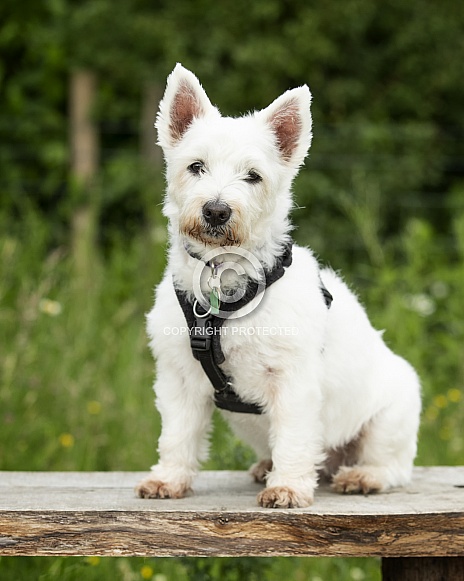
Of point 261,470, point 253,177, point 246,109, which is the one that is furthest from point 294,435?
point 246,109

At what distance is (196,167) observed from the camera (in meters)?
2.89

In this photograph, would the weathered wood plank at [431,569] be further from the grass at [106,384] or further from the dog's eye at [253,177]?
the dog's eye at [253,177]

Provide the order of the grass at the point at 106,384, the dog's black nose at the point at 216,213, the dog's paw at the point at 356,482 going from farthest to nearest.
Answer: the grass at the point at 106,384, the dog's paw at the point at 356,482, the dog's black nose at the point at 216,213

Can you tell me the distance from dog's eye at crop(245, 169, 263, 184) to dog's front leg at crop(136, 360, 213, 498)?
68 centimetres

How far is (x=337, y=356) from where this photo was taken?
10.5 feet

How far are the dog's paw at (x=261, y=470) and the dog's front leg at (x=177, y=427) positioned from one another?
38 cm

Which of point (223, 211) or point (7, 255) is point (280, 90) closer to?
point (7, 255)

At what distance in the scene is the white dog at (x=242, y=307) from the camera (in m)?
2.86

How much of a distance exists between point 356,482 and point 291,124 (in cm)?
129

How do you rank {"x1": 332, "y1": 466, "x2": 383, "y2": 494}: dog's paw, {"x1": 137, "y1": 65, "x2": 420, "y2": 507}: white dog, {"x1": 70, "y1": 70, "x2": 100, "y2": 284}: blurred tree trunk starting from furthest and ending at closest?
{"x1": 70, "y1": 70, "x2": 100, "y2": 284}: blurred tree trunk, {"x1": 332, "y1": 466, "x2": 383, "y2": 494}: dog's paw, {"x1": 137, "y1": 65, "x2": 420, "y2": 507}: white dog

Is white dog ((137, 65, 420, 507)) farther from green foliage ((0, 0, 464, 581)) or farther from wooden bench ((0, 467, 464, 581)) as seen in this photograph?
green foliage ((0, 0, 464, 581))

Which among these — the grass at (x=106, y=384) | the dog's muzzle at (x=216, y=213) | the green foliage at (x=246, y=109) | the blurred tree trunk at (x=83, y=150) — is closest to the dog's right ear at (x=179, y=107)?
the dog's muzzle at (x=216, y=213)

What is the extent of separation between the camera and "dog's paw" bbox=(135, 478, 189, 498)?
9.98 feet

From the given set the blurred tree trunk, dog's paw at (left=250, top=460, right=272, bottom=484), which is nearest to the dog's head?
dog's paw at (left=250, top=460, right=272, bottom=484)
